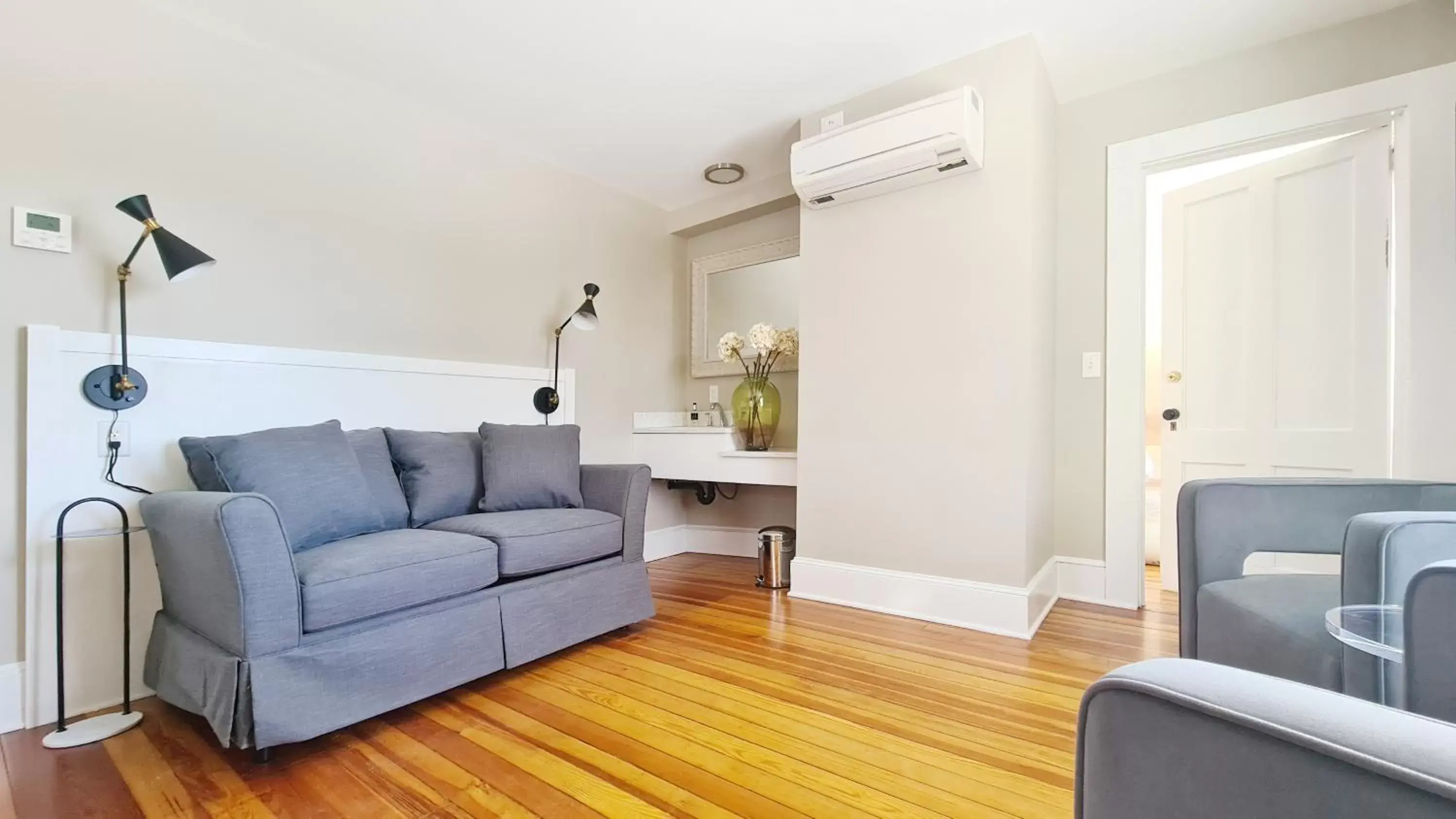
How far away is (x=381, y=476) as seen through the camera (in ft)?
7.36

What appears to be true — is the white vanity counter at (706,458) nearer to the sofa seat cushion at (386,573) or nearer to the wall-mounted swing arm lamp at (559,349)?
the wall-mounted swing arm lamp at (559,349)

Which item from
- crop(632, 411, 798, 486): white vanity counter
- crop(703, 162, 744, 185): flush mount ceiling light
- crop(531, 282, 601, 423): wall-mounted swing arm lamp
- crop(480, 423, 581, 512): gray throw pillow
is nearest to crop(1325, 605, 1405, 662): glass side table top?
crop(632, 411, 798, 486): white vanity counter

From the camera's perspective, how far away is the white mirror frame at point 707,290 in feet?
12.1

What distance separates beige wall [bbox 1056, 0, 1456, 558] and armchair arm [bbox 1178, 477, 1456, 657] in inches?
55.5

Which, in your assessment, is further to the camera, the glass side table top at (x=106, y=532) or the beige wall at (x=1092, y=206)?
the beige wall at (x=1092, y=206)

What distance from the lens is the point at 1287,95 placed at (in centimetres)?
236

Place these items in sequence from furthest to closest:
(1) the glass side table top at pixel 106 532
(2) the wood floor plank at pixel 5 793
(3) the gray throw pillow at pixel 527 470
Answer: (3) the gray throw pillow at pixel 527 470
(1) the glass side table top at pixel 106 532
(2) the wood floor plank at pixel 5 793

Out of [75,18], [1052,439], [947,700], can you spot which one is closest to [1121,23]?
[1052,439]

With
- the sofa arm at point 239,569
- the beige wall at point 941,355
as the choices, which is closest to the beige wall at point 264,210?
the sofa arm at point 239,569

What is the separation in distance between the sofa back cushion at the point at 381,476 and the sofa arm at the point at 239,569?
575 millimetres

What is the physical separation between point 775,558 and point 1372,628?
7.86 feet

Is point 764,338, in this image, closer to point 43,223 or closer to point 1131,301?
point 1131,301

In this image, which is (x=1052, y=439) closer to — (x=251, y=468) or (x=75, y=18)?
(x=251, y=468)

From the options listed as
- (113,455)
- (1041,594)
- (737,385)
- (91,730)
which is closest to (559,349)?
(737,385)
